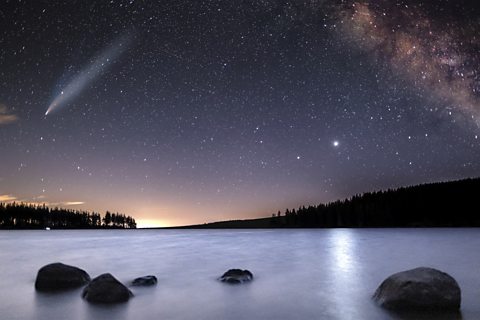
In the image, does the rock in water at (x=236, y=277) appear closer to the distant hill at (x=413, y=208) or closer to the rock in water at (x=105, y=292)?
the rock in water at (x=105, y=292)

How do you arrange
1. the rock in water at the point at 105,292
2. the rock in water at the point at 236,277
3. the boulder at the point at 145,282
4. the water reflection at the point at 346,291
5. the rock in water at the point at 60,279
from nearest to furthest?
the water reflection at the point at 346,291 < the rock in water at the point at 105,292 < the rock in water at the point at 60,279 < the boulder at the point at 145,282 < the rock in water at the point at 236,277

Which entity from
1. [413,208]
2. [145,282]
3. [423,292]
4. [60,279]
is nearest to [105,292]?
[60,279]

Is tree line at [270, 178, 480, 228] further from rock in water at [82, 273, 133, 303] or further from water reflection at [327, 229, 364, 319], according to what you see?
rock in water at [82, 273, 133, 303]

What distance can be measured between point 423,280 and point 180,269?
572 inches

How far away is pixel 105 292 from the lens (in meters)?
11.0

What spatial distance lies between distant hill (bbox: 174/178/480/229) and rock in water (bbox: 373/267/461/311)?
140097 millimetres

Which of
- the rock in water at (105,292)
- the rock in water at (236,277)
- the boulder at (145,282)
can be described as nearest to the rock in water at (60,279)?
the boulder at (145,282)

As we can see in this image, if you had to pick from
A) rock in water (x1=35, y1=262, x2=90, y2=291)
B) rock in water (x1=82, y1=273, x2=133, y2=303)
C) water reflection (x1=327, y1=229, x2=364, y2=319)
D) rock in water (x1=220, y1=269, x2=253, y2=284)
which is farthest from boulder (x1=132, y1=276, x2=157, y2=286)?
water reflection (x1=327, y1=229, x2=364, y2=319)

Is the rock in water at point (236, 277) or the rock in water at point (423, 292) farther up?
the rock in water at point (423, 292)

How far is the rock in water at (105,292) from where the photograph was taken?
10.9m

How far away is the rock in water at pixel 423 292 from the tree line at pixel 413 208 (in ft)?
459

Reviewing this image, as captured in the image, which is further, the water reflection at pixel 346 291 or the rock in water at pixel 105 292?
the rock in water at pixel 105 292

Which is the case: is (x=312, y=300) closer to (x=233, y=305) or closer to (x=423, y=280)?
(x=233, y=305)

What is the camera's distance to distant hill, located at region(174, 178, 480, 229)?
131000mm
